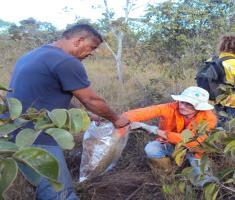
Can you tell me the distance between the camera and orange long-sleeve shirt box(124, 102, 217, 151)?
11.1 feet

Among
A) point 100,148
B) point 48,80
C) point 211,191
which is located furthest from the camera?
point 100,148

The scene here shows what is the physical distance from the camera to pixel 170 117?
3.60 m

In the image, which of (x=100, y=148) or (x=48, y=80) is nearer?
(x=48, y=80)

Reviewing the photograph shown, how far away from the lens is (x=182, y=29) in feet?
24.8

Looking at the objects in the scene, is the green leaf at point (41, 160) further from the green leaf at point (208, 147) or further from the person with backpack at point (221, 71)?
the person with backpack at point (221, 71)

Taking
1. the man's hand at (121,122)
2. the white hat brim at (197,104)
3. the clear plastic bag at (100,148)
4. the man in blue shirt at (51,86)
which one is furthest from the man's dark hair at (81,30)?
the white hat brim at (197,104)

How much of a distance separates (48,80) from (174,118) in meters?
1.31

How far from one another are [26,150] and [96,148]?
2421 mm

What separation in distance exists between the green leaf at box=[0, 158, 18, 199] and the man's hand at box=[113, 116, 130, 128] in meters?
2.18

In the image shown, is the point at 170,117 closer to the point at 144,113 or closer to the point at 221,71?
the point at 144,113

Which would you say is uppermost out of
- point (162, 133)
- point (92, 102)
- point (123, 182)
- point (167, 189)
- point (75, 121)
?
point (75, 121)

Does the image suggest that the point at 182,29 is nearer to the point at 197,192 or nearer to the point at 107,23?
the point at 107,23

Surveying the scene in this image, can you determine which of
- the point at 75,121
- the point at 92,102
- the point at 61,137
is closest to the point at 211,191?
the point at 92,102

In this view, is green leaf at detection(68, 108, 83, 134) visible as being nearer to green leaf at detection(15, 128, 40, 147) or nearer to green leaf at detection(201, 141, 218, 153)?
green leaf at detection(15, 128, 40, 147)
